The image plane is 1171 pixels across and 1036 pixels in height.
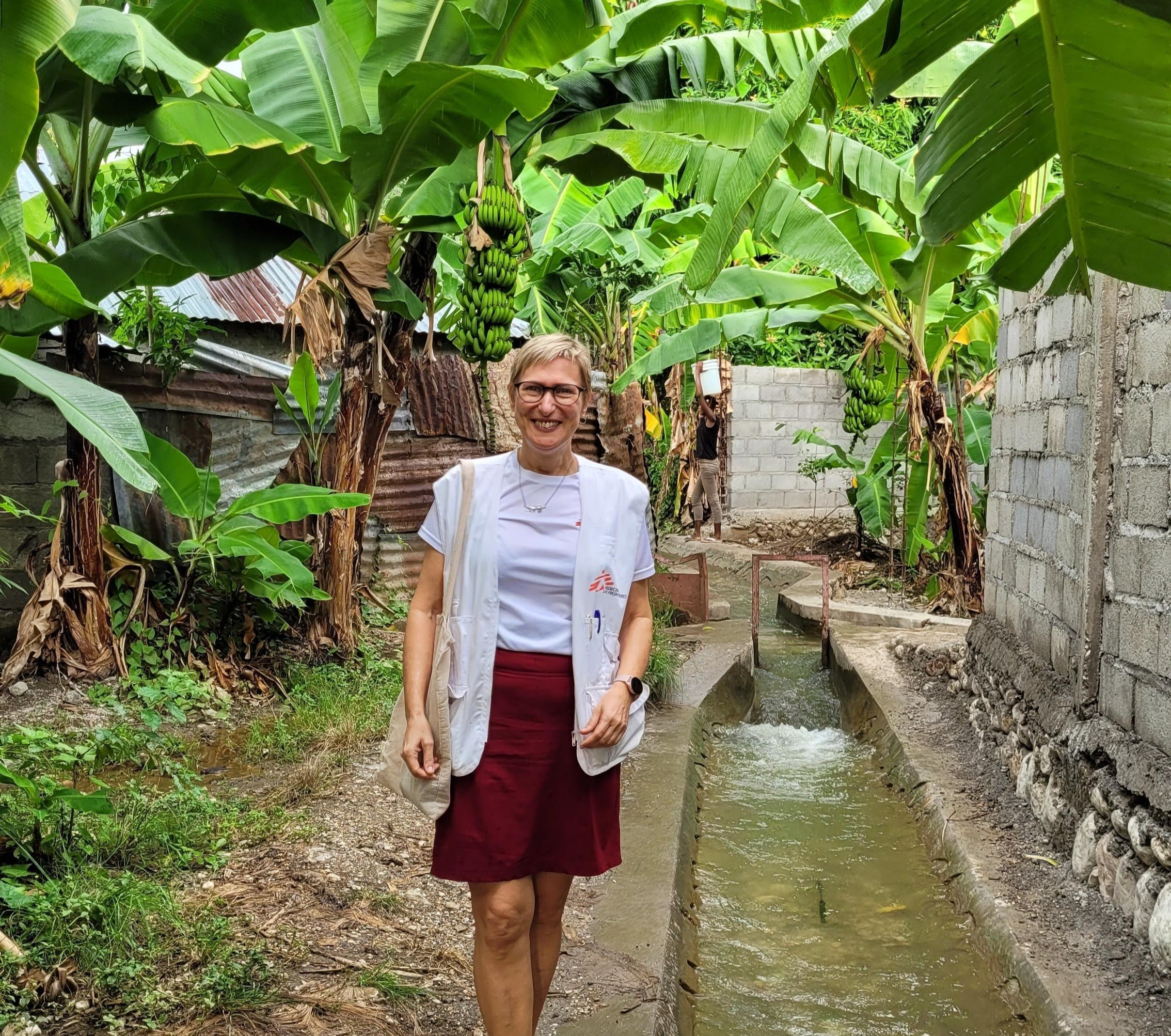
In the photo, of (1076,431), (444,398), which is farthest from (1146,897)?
(444,398)

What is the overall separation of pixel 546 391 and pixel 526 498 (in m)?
0.25

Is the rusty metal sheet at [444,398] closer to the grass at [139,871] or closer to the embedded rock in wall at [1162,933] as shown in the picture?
the grass at [139,871]

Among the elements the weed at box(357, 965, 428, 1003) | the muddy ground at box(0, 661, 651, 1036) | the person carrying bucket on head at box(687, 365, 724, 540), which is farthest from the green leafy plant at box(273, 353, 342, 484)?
the person carrying bucket on head at box(687, 365, 724, 540)

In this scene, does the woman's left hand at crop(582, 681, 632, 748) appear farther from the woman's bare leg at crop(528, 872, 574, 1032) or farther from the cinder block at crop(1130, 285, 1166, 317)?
the cinder block at crop(1130, 285, 1166, 317)

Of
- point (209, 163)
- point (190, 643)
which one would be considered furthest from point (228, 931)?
point (209, 163)

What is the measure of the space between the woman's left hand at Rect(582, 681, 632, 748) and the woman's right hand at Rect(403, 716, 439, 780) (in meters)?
0.34

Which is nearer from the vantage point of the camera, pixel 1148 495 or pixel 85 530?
pixel 1148 495

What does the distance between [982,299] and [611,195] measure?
12.4 ft

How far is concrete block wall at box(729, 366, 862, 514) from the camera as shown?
51.0ft

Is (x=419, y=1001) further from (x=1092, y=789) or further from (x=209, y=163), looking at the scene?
(x=209, y=163)

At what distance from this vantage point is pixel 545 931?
2.53 metres

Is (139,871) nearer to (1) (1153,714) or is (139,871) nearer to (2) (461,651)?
(2) (461,651)

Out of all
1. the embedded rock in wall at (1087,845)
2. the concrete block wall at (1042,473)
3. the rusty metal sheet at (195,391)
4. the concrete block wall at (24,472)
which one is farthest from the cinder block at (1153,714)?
the concrete block wall at (24,472)

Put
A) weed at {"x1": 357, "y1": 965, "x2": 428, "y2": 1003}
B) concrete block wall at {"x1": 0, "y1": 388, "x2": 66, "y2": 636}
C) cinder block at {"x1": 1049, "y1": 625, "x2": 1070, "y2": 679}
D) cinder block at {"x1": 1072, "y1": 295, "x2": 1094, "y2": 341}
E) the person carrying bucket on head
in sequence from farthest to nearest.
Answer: the person carrying bucket on head → concrete block wall at {"x1": 0, "y1": 388, "x2": 66, "y2": 636} → cinder block at {"x1": 1049, "y1": 625, "x2": 1070, "y2": 679} → cinder block at {"x1": 1072, "y1": 295, "x2": 1094, "y2": 341} → weed at {"x1": 357, "y1": 965, "x2": 428, "y2": 1003}
